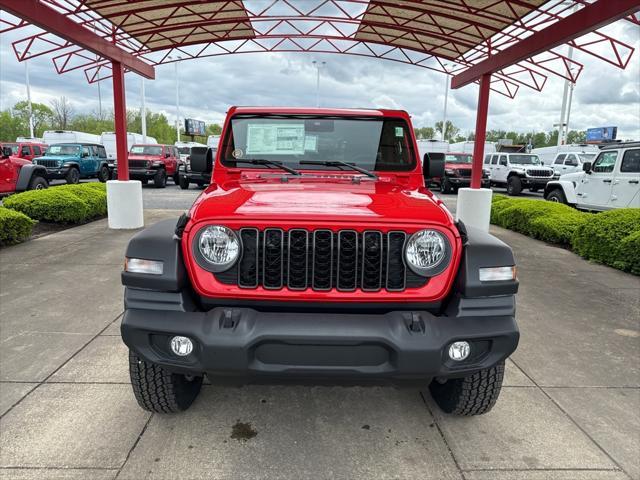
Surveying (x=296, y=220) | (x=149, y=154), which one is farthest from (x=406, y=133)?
(x=149, y=154)

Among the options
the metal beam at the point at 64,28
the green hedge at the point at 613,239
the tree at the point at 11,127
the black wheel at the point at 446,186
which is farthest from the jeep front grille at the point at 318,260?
the tree at the point at 11,127

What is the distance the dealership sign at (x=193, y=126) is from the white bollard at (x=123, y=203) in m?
40.5

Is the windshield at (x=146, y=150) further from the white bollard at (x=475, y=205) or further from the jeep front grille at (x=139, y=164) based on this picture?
the white bollard at (x=475, y=205)

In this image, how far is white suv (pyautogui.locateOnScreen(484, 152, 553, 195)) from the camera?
64.6 feet

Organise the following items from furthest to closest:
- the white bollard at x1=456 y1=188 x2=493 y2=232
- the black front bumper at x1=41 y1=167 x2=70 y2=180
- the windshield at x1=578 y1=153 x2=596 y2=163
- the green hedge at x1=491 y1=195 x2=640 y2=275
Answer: the windshield at x1=578 y1=153 x2=596 y2=163 → the black front bumper at x1=41 y1=167 x2=70 y2=180 → the white bollard at x1=456 y1=188 x2=493 y2=232 → the green hedge at x1=491 y1=195 x2=640 y2=275

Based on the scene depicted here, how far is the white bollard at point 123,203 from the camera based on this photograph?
8938 mm

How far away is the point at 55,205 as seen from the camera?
9.03m

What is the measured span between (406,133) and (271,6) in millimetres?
7608

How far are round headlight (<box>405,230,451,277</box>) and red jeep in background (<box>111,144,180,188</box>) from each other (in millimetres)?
19267

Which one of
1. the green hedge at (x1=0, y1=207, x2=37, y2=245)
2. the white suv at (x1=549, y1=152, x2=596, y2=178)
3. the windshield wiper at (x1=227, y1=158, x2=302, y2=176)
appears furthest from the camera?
the white suv at (x1=549, y1=152, x2=596, y2=178)

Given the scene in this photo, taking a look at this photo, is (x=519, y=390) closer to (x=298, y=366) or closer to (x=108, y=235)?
(x=298, y=366)

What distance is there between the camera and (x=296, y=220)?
7.26 feet

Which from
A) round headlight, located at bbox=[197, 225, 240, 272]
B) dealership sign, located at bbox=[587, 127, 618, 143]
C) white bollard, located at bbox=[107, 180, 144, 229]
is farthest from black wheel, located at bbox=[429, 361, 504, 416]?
dealership sign, located at bbox=[587, 127, 618, 143]

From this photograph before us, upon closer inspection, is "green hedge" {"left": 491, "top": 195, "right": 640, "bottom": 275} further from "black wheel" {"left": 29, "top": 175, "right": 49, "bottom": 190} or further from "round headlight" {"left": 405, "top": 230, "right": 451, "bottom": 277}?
"black wheel" {"left": 29, "top": 175, "right": 49, "bottom": 190}
